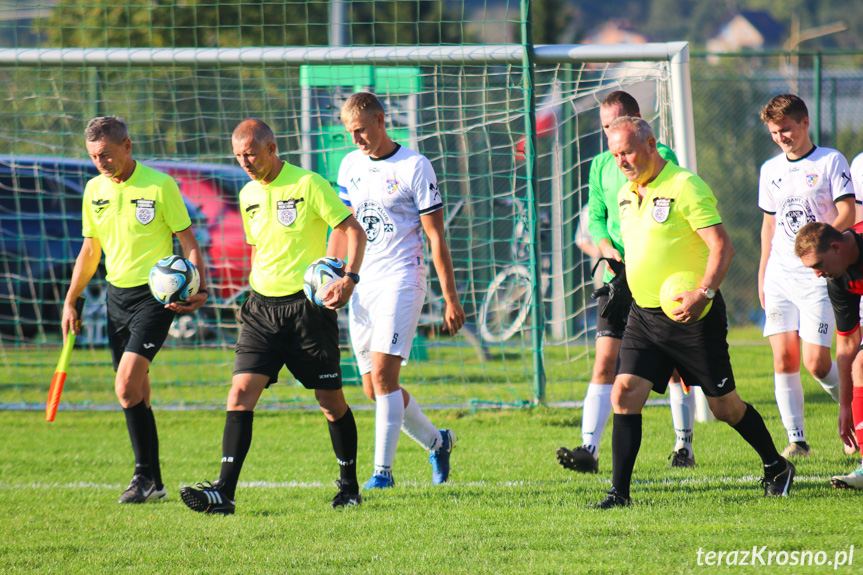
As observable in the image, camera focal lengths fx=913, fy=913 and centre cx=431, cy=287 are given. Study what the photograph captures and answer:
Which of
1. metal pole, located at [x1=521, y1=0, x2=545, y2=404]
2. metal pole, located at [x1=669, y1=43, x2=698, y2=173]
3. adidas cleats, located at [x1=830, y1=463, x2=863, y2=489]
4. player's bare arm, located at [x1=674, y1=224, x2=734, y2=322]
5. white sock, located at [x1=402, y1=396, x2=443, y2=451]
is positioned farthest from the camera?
metal pole, located at [x1=521, y1=0, x2=545, y2=404]

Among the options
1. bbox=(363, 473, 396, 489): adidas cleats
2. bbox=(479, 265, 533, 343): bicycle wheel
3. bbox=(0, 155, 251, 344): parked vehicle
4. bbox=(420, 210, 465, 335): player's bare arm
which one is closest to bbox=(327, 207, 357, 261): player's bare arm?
bbox=(420, 210, 465, 335): player's bare arm

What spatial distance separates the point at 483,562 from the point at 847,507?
180 cm

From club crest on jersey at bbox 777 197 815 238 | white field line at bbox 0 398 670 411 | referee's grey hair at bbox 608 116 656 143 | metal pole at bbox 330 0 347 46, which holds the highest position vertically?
metal pole at bbox 330 0 347 46

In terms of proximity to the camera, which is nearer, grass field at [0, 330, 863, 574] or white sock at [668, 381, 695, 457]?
grass field at [0, 330, 863, 574]

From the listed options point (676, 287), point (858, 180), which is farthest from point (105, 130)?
point (858, 180)

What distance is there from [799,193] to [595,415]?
6.02 feet

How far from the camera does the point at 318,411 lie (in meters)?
8.16

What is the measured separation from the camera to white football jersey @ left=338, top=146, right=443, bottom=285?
4918mm

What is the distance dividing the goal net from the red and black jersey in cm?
222

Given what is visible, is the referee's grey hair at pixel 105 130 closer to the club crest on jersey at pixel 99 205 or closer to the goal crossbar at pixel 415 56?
the club crest on jersey at pixel 99 205

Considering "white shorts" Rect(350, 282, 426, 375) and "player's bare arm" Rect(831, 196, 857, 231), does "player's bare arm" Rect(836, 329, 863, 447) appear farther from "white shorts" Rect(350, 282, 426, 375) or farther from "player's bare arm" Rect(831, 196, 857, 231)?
"white shorts" Rect(350, 282, 426, 375)

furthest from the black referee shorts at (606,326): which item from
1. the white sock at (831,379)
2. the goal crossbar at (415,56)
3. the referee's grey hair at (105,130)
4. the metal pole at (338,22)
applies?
the metal pole at (338,22)

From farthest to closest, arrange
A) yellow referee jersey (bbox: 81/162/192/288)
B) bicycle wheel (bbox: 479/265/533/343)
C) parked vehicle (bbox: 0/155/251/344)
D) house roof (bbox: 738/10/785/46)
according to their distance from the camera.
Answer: house roof (bbox: 738/10/785/46)
parked vehicle (bbox: 0/155/251/344)
bicycle wheel (bbox: 479/265/533/343)
yellow referee jersey (bbox: 81/162/192/288)

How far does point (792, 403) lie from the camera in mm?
5617
